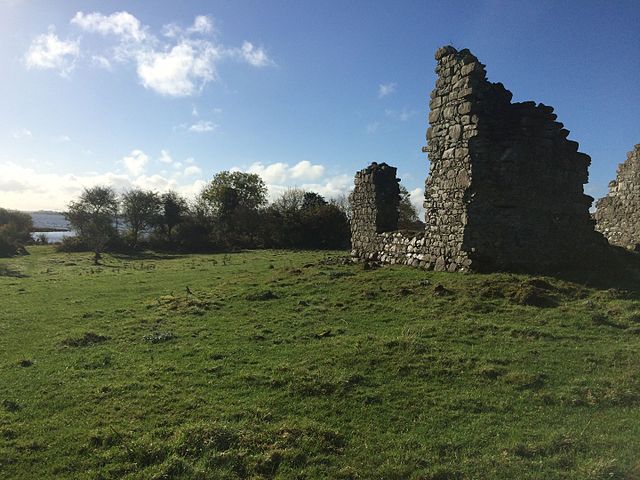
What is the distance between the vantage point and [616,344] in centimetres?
823

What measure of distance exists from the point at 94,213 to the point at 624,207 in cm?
5088

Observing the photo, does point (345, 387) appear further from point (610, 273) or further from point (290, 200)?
point (290, 200)

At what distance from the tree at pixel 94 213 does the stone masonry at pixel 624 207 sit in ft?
145

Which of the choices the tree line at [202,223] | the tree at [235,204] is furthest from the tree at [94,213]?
the tree at [235,204]

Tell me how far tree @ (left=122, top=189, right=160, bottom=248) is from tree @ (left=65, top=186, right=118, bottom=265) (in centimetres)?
172

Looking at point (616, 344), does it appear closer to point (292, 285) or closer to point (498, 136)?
point (498, 136)

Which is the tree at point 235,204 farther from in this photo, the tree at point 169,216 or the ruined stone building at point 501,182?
the ruined stone building at point 501,182

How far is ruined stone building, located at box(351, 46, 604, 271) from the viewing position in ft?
45.0

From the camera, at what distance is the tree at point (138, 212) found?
53938 mm

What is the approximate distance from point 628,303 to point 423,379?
563cm

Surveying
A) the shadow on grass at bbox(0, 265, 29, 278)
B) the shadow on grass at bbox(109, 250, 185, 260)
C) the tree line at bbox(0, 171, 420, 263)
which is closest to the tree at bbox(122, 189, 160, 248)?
the tree line at bbox(0, 171, 420, 263)

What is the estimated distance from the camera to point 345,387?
7.20m

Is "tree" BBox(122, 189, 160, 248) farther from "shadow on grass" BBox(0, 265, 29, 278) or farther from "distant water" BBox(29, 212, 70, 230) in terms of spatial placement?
"shadow on grass" BBox(0, 265, 29, 278)

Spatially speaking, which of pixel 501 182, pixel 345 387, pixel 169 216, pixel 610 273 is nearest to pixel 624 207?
pixel 610 273
